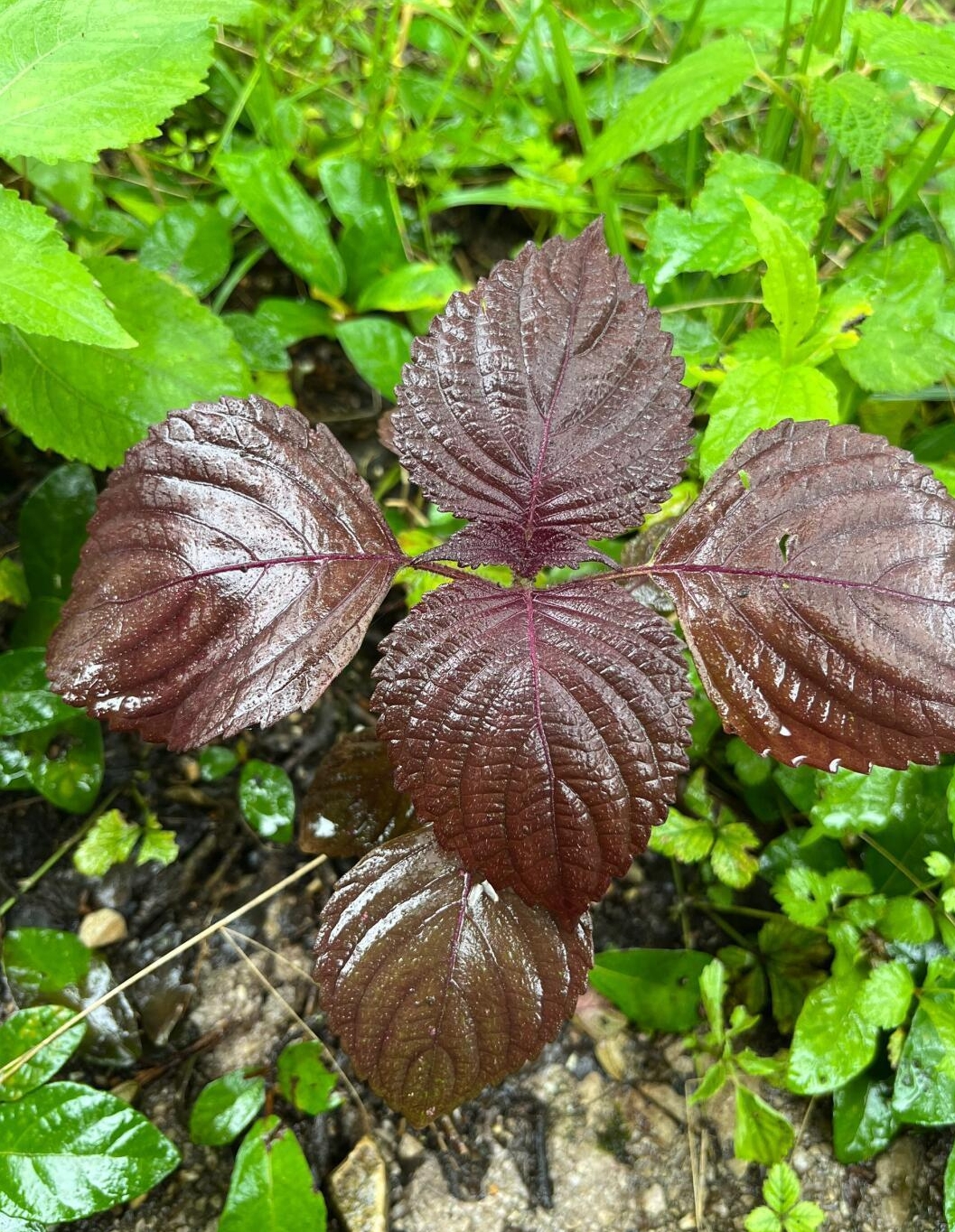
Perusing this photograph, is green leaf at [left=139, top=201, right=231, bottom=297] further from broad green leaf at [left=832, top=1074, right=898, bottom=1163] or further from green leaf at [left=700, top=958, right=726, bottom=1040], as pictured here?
broad green leaf at [left=832, top=1074, right=898, bottom=1163]

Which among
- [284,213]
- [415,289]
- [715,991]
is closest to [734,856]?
[715,991]

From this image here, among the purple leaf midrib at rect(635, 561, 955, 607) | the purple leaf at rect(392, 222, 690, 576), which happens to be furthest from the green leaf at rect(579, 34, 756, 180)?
the purple leaf midrib at rect(635, 561, 955, 607)

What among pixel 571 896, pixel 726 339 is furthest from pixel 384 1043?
pixel 726 339

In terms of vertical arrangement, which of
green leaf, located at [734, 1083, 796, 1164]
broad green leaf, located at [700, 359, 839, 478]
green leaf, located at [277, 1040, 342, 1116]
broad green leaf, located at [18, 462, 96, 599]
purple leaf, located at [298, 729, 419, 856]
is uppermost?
broad green leaf, located at [700, 359, 839, 478]

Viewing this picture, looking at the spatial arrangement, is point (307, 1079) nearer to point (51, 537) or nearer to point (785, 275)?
point (51, 537)

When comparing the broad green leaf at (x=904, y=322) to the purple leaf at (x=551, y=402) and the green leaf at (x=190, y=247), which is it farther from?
the green leaf at (x=190, y=247)

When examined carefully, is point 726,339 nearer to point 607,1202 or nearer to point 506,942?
point 506,942
